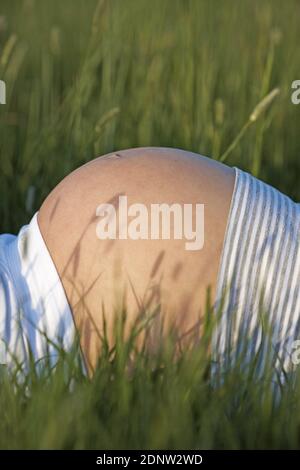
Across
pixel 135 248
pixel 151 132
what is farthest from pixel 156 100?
pixel 135 248

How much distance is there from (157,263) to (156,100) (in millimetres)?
1291

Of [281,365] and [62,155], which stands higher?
[62,155]

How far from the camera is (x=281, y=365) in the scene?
1.53 m

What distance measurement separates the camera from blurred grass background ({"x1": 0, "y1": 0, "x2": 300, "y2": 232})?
103 inches

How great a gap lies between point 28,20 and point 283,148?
213 cm

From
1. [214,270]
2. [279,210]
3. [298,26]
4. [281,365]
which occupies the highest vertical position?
[298,26]

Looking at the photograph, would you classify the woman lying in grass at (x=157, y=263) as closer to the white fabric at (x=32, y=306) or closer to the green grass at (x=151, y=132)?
the white fabric at (x=32, y=306)

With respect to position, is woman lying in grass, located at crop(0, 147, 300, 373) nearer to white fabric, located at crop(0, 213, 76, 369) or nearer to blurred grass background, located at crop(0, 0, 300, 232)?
white fabric, located at crop(0, 213, 76, 369)

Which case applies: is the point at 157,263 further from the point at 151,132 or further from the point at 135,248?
the point at 151,132

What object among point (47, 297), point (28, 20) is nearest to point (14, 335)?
point (47, 297)

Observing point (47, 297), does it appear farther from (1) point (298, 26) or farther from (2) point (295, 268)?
(1) point (298, 26)

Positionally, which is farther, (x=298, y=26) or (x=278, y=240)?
(x=298, y=26)

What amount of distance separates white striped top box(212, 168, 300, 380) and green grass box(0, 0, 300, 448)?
0.13 meters

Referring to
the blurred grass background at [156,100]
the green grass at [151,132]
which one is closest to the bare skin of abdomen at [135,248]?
the green grass at [151,132]
